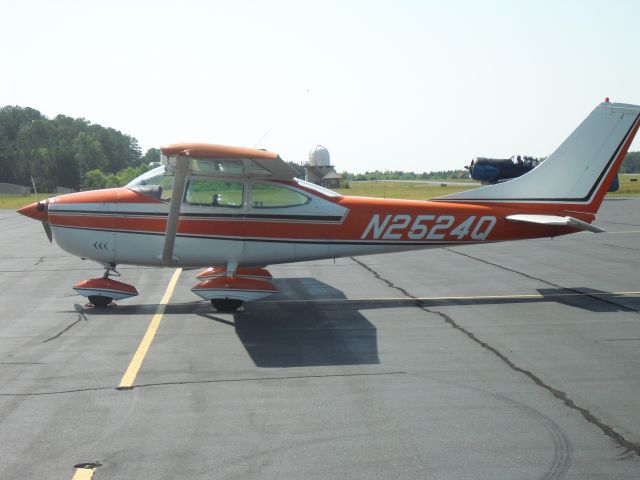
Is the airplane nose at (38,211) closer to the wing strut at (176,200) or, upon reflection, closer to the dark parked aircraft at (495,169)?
the wing strut at (176,200)

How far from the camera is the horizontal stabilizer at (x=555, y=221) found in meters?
10.6

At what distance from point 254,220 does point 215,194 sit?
0.72 meters

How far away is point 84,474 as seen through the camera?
4586 mm

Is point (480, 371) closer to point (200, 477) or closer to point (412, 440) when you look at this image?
point (412, 440)

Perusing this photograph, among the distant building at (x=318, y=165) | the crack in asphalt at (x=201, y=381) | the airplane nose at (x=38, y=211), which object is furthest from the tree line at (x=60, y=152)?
the crack in asphalt at (x=201, y=381)

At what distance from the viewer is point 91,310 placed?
10344 millimetres

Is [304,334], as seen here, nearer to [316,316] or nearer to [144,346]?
[316,316]

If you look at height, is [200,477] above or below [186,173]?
below

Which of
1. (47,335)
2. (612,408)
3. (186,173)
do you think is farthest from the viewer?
(186,173)

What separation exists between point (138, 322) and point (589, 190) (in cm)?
752

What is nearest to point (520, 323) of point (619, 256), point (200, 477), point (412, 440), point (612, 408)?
point (612, 408)

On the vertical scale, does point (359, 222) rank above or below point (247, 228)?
above

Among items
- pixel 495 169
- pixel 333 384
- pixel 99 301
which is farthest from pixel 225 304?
pixel 495 169

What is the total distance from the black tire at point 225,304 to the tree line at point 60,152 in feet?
149
